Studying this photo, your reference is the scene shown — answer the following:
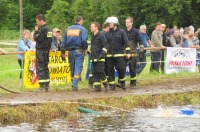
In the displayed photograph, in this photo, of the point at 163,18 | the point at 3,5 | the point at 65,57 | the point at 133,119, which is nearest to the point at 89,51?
the point at 65,57

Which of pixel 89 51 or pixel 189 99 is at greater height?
pixel 89 51

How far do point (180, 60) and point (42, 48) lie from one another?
7.01 metres

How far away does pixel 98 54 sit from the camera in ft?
58.1

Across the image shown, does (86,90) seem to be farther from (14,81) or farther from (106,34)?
(14,81)

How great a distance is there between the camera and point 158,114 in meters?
15.8

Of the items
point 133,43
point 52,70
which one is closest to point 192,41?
point 133,43

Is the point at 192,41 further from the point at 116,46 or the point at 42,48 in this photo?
the point at 42,48

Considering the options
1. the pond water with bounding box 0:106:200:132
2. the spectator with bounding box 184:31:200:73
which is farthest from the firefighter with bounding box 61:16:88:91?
the spectator with bounding box 184:31:200:73

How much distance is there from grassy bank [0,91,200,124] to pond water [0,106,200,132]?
324 mm

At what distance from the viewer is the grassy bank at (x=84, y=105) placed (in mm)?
14641

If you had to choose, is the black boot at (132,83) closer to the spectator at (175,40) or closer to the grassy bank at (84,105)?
the grassy bank at (84,105)

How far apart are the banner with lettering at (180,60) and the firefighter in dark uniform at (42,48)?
6.20m

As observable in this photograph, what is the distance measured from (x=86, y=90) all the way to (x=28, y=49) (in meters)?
2.47

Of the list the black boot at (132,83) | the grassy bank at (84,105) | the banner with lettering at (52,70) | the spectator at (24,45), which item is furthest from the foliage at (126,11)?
the grassy bank at (84,105)
